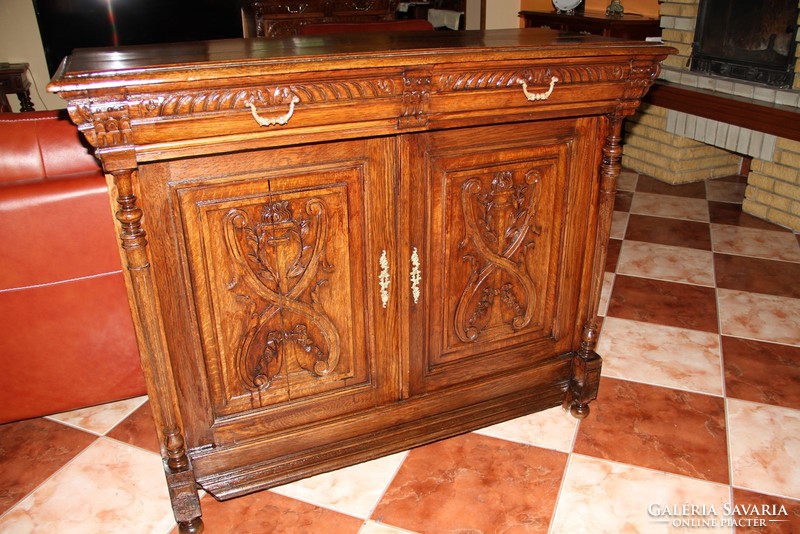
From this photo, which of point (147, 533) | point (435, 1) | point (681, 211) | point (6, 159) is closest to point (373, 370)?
point (147, 533)

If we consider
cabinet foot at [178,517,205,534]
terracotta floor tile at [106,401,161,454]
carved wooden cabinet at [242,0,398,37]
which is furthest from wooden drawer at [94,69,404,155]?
carved wooden cabinet at [242,0,398,37]

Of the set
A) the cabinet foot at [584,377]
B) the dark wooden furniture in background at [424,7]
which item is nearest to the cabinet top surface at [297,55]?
the cabinet foot at [584,377]

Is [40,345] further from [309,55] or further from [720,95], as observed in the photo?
[720,95]

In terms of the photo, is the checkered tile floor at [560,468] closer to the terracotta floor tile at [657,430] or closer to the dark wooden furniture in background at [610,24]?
the terracotta floor tile at [657,430]

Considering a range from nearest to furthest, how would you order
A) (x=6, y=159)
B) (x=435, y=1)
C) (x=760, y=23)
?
(x=6, y=159)
(x=760, y=23)
(x=435, y=1)

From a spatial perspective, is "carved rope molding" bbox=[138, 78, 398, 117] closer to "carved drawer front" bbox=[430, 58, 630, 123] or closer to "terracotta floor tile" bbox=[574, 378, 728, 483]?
"carved drawer front" bbox=[430, 58, 630, 123]

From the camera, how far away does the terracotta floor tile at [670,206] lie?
3.38 m

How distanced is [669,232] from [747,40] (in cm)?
109

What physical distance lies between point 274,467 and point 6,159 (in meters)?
1.05

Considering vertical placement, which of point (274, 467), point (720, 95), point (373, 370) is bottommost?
point (274, 467)

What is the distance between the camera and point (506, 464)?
5.65 feet

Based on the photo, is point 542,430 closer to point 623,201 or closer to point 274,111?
point 274,111

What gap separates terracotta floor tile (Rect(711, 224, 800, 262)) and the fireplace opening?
0.71 metres

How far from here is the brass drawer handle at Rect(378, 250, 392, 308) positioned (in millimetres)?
1531
